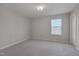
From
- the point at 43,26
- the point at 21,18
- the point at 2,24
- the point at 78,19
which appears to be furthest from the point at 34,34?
the point at 78,19

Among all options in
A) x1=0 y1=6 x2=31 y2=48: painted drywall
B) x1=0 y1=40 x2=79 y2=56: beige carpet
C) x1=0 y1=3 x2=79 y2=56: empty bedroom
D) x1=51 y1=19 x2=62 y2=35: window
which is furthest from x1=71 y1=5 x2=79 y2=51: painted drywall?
x1=0 y1=6 x2=31 y2=48: painted drywall

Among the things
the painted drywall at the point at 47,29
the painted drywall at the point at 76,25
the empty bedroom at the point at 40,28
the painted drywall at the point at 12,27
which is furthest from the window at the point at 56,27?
the painted drywall at the point at 12,27

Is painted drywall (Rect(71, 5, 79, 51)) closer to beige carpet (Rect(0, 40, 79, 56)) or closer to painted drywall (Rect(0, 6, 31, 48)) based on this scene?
beige carpet (Rect(0, 40, 79, 56))

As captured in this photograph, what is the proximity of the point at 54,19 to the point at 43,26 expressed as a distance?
3.11 feet

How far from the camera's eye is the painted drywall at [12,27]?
10.6 ft

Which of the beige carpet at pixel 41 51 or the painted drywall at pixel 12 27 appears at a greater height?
the painted drywall at pixel 12 27

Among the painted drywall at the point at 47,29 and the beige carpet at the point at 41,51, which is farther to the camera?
the painted drywall at the point at 47,29

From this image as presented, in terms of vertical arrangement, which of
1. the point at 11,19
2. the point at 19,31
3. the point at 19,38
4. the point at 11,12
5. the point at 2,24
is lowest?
the point at 19,38

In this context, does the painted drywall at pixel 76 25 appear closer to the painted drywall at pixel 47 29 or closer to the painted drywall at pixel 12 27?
the painted drywall at pixel 47 29

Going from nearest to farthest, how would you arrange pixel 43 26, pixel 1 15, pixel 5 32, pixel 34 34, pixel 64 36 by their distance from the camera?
pixel 1 15 < pixel 5 32 < pixel 64 36 < pixel 43 26 < pixel 34 34

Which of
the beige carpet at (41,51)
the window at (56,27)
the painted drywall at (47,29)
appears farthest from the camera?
the painted drywall at (47,29)

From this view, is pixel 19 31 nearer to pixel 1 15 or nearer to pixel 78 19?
pixel 1 15

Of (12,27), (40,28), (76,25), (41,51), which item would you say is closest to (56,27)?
(76,25)

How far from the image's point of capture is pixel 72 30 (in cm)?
363
